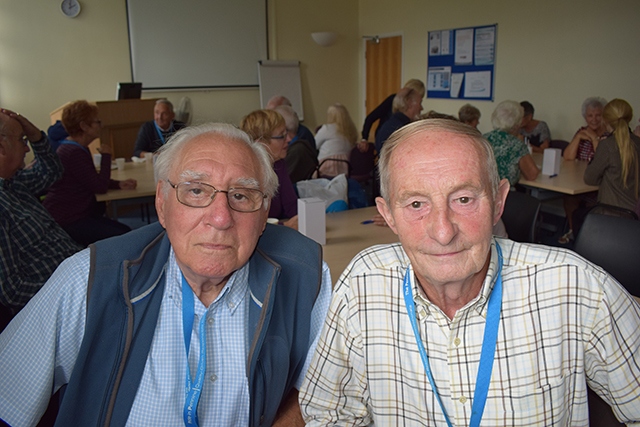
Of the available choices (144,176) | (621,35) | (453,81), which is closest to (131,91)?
(144,176)

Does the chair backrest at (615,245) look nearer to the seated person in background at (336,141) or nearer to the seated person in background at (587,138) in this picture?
the seated person in background at (587,138)

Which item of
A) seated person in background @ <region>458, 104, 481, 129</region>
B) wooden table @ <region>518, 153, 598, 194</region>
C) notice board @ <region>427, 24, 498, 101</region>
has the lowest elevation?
wooden table @ <region>518, 153, 598, 194</region>

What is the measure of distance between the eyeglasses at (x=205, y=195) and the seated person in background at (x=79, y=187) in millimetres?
2662

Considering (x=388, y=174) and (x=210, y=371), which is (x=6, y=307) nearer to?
(x=210, y=371)

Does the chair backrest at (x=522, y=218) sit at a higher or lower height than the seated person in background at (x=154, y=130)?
lower

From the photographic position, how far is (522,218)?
2.96 meters

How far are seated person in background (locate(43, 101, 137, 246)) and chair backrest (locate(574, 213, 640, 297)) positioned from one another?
119 inches

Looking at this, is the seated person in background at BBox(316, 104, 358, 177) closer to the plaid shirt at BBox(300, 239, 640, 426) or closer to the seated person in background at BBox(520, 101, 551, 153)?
the seated person in background at BBox(520, 101, 551, 153)

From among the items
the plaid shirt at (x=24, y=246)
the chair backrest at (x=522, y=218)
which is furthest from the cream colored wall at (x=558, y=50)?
the plaid shirt at (x=24, y=246)

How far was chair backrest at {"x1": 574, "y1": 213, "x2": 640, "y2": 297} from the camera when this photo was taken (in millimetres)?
2436

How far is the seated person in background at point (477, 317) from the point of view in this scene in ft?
3.74

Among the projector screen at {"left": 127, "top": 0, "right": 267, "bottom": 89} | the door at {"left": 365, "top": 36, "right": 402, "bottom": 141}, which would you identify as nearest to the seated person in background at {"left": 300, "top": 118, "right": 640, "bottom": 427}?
the projector screen at {"left": 127, "top": 0, "right": 267, "bottom": 89}

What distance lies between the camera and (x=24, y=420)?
1284 mm

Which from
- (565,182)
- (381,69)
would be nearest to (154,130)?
(565,182)
